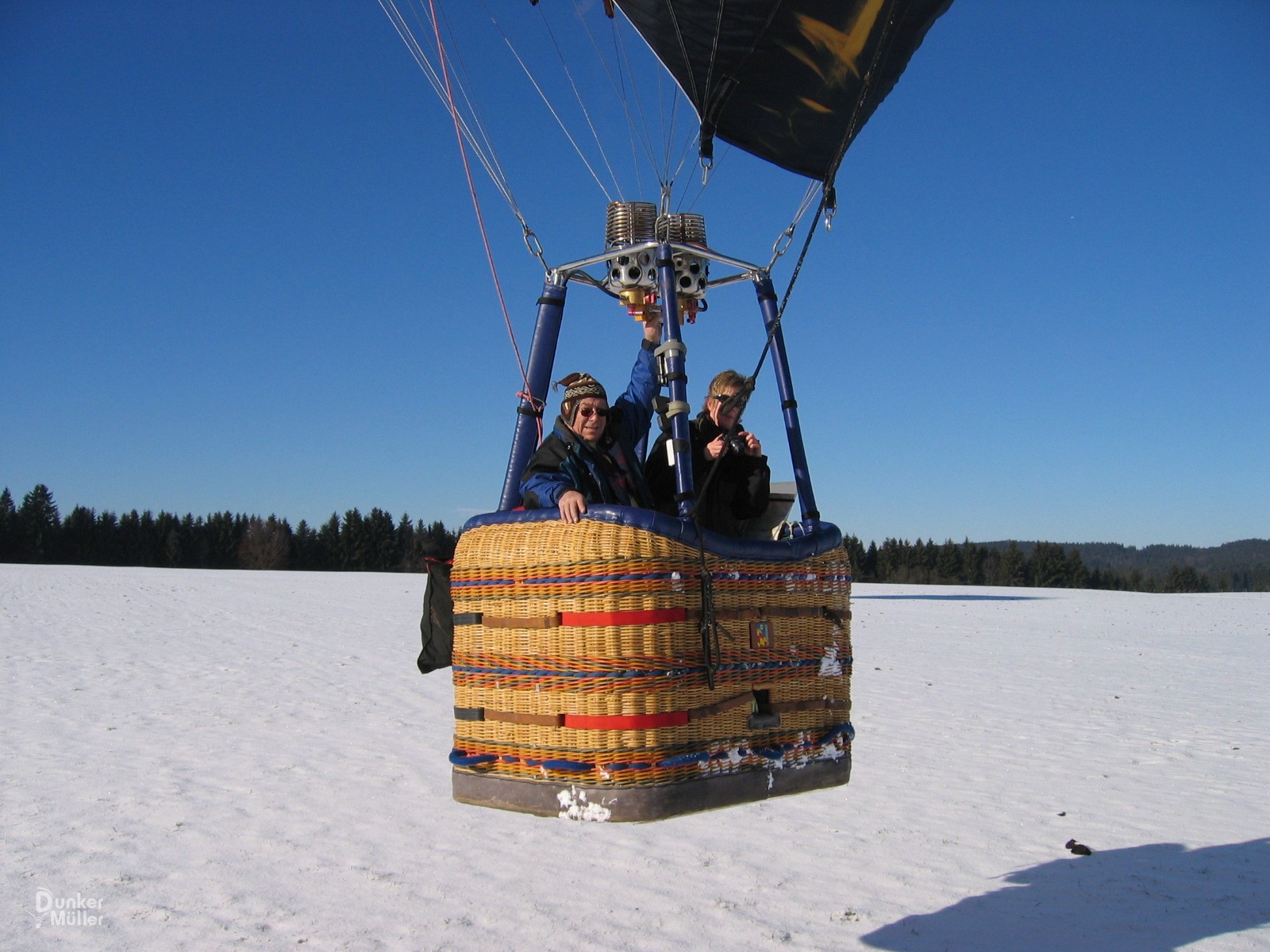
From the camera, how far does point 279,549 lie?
208ft

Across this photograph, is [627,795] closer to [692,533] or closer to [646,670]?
[646,670]

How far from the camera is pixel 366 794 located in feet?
19.4

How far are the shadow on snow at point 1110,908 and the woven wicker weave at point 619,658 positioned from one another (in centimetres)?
152

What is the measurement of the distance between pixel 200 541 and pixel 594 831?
62653 mm

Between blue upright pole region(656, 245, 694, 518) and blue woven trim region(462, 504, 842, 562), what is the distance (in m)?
0.11

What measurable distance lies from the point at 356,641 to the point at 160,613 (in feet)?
16.8

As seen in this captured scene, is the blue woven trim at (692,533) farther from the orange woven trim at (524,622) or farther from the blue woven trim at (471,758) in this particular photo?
the blue woven trim at (471,758)

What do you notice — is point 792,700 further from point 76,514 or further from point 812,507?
point 76,514

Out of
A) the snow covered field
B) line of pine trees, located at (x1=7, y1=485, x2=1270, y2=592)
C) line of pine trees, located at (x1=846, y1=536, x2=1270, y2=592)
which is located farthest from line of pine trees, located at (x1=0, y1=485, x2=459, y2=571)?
the snow covered field

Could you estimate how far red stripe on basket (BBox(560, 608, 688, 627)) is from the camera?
2.52 meters

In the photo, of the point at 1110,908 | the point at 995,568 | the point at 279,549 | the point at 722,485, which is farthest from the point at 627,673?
the point at 995,568

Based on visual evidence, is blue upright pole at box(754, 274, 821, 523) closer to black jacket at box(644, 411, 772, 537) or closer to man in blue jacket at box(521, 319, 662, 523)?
black jacket at box(644, 411, 772, 537)

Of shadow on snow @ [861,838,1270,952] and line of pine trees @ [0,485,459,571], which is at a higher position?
line of pine trees @ [0,485,459,571]

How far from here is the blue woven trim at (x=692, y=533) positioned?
2541 millimetres
